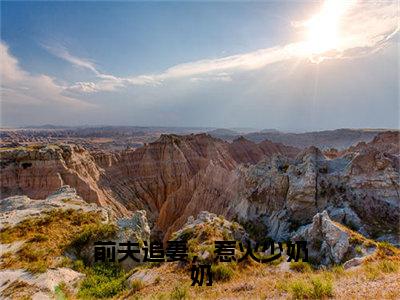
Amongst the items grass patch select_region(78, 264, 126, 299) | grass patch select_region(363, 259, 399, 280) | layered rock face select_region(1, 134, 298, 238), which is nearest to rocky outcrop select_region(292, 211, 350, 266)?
grass patch select_region(363, 259, 399, 280)

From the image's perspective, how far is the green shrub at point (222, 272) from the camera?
11.6 m

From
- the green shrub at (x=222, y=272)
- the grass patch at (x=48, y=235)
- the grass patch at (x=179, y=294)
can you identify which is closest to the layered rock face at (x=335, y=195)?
the green shrub at (x=222, y=272)

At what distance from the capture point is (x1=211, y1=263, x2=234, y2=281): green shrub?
11.6 meters

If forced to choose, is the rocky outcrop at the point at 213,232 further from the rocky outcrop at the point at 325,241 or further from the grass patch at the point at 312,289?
the grass patch at the point at 312,289

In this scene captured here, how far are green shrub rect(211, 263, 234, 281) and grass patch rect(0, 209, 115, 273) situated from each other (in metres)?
7.49

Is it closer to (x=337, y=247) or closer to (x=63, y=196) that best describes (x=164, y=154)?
(x=63, y=196)

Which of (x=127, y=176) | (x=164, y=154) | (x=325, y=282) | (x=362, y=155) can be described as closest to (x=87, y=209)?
(x=325, y=282)

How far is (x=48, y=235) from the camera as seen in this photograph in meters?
17.5

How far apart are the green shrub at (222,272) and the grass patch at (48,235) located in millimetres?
7489

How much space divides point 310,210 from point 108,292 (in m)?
15.0

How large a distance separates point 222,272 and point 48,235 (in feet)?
36.2

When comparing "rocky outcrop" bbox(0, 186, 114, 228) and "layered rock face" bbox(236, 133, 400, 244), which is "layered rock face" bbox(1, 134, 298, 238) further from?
"rocky outcrop" bbox(0, 186, 114, 228)

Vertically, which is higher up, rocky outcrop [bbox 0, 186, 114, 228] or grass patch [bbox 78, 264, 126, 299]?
rocky outcrop [bbox 0, 186, 114, 228]

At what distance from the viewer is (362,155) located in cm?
2288
